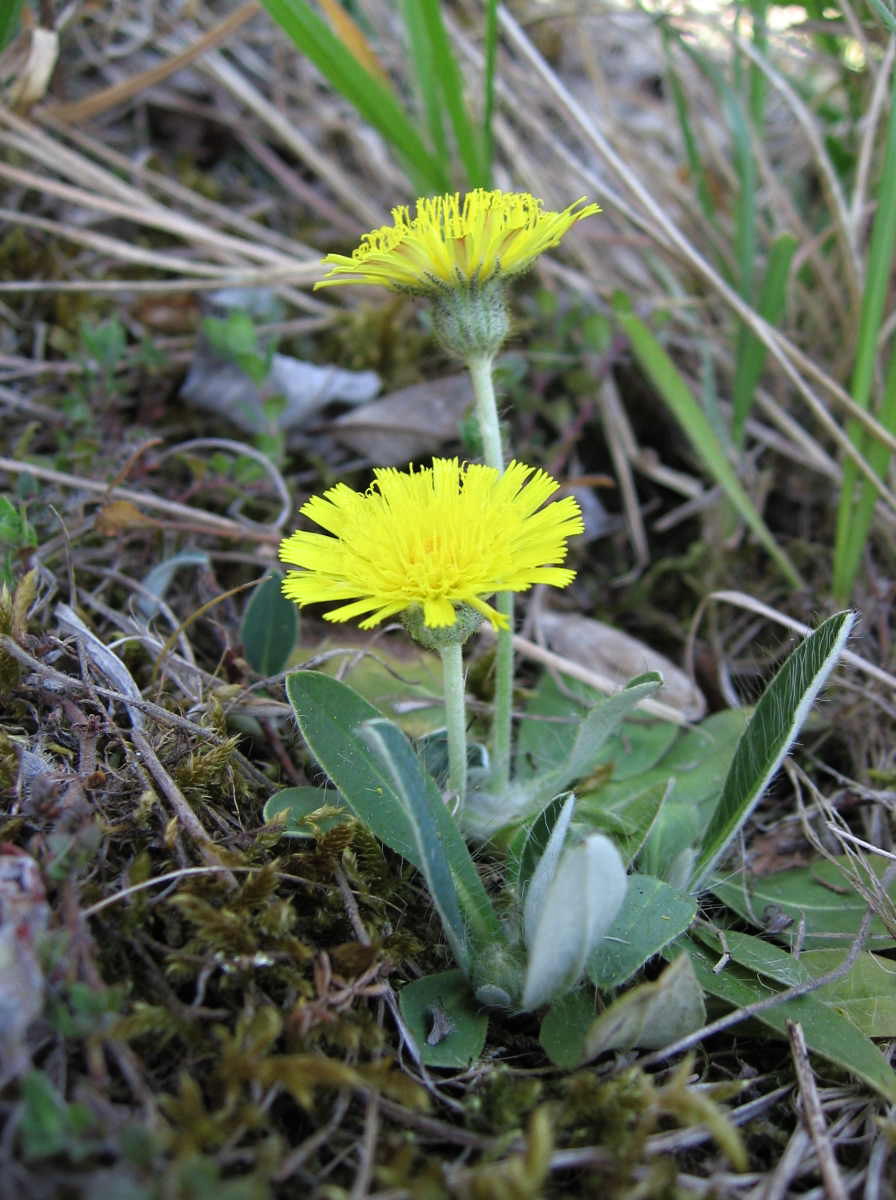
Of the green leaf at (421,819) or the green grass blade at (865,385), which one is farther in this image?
the green grass blade at (865,385)

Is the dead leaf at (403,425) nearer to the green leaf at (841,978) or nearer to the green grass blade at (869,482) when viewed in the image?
the green grass blade at (869,482)

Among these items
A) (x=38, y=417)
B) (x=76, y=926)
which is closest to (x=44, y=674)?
(x=76, y=926)

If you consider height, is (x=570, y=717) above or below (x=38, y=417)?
below

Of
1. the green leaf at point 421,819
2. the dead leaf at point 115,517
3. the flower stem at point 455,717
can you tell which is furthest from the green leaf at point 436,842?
the dead leaf at point 115,517

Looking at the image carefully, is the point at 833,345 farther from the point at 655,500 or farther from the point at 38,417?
the point at 38,417

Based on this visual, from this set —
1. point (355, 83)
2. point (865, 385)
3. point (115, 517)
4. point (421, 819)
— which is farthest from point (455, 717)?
point (355, 83)

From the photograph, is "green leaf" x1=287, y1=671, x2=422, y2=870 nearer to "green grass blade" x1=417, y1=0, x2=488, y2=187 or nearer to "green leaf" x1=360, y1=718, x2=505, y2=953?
"green leaf" x1=360, y1=718, x2=505, y2=953

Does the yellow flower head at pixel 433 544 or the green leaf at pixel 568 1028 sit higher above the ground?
the yellow flower head at pixel 433 544
